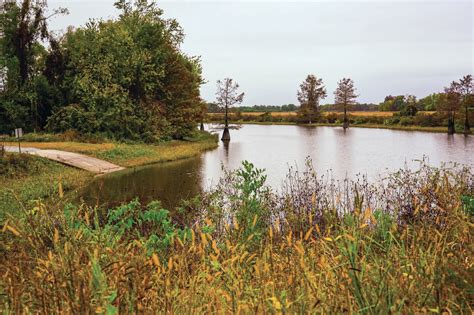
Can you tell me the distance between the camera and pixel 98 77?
3419 centimetres

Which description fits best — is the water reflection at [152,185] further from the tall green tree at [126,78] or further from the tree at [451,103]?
the tree at [451,103]

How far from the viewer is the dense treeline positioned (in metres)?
34.0

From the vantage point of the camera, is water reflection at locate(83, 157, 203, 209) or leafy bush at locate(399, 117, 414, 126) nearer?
water reflection at locate(83, 157, 203, 209)

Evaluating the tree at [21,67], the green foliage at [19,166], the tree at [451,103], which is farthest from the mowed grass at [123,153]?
the tree at [451,103]

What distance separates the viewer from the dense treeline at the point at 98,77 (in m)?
34.0

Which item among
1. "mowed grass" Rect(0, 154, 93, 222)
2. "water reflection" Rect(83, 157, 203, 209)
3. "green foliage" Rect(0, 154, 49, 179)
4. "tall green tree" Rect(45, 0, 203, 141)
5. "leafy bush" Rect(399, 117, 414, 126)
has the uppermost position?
"tall green tree" Rect(45, 0, 203, 141)

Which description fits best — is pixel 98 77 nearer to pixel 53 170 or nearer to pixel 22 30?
pixel 22 30

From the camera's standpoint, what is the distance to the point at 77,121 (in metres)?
34.0

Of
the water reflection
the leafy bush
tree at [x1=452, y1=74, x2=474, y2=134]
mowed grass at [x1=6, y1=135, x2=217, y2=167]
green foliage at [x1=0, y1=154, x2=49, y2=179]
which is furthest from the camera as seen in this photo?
the leafy bush

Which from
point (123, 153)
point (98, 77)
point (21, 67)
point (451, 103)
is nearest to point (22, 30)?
point (21, 67)

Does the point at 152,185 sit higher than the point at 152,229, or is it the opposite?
the point at 152,229

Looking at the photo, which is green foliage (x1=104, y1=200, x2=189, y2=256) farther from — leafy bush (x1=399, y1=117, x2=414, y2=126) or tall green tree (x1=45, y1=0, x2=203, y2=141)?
leafy bush (x1=399, y1=117, x2=414, y2=126)

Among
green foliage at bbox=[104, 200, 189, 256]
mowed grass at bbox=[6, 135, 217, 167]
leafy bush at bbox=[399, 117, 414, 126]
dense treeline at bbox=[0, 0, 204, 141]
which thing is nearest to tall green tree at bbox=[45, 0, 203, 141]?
dense treeline at bbox=[0, 0, 204, 141]

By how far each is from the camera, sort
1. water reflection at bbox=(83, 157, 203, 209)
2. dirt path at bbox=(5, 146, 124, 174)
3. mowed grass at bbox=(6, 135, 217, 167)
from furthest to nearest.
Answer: mowed grass at bbox=(6, 135, 217, 167), dirt path at bbox=(5, 146, 124, 174), water reflection at bbox=(83, 157, 203, 209)
